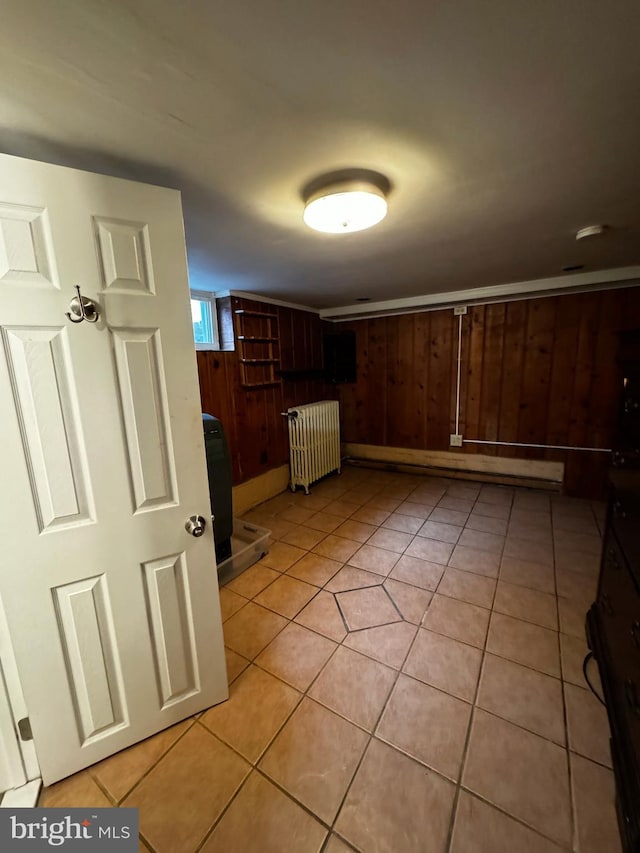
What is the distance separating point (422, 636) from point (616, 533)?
1.00 m

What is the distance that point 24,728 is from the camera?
3.59 ft

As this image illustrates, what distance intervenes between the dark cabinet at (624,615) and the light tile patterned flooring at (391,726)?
5.0 inches

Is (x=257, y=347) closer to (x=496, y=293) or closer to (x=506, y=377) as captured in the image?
(x=496, y=293)

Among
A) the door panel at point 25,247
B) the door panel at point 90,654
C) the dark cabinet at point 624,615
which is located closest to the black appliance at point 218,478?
the door panel at point 90,654

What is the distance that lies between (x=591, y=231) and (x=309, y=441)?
8.91 ft

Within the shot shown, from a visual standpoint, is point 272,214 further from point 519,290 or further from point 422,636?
point 519,290

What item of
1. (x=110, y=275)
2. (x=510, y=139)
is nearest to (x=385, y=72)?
(x=510, y=139)

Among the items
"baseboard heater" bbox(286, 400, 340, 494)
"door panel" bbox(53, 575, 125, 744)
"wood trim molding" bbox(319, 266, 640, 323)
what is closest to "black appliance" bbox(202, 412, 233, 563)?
"door panel" bbox(53, 575, 125, 744)

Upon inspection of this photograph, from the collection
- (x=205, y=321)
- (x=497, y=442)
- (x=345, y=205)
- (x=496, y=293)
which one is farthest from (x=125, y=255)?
(x=497, y=442)

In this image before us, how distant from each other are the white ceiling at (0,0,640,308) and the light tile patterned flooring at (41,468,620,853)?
79.7 inches

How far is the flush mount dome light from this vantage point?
4.00 ft

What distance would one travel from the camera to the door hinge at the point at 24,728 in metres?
1.09

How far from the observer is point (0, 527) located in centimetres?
91

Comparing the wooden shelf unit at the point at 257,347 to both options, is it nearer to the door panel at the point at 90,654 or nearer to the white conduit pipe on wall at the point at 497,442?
the white conduit pipe on wall at the point at 497,442
